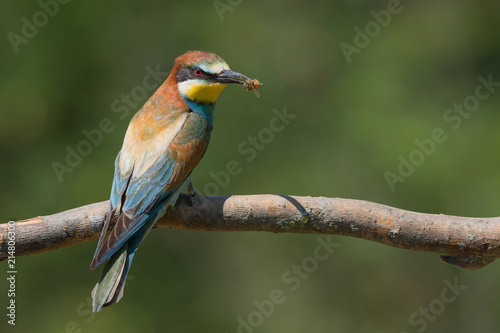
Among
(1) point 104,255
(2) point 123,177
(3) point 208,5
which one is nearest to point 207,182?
(3) point 208,5

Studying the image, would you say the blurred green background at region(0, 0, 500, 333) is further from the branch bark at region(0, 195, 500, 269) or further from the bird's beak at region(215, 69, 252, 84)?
the branch bark at region(0, 195, 500, 269)

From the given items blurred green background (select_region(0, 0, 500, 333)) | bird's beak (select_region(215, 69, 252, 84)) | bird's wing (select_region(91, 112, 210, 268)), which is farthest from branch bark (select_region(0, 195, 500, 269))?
blurred green background (select_region(0, 0, 500, 333))

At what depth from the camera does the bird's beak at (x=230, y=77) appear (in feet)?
10.4

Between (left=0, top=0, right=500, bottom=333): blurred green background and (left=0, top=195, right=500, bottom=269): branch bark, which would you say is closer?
(left=0, top=195, right=500, bottom=269): branch bark

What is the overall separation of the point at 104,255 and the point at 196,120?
0.90m

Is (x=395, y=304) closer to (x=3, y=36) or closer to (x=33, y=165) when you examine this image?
(x=33, y=165)

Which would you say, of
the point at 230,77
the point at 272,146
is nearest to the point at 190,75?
the point at 230,77

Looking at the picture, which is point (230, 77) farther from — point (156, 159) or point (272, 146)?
point (272, 146)

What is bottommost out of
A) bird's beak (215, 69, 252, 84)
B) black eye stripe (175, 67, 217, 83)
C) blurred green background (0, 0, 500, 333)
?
blurred green background (0, 0, 500, 333)

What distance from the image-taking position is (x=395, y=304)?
232 inches

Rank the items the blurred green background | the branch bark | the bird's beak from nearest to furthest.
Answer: the branch bark, the bird's beak, the blurred green background

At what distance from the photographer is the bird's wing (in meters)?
2.65

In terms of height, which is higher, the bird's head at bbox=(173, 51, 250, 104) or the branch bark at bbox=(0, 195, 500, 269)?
the bird's head at bbox=(173, 51, 250, 104)

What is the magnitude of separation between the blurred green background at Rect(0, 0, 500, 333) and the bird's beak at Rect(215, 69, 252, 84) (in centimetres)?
201
